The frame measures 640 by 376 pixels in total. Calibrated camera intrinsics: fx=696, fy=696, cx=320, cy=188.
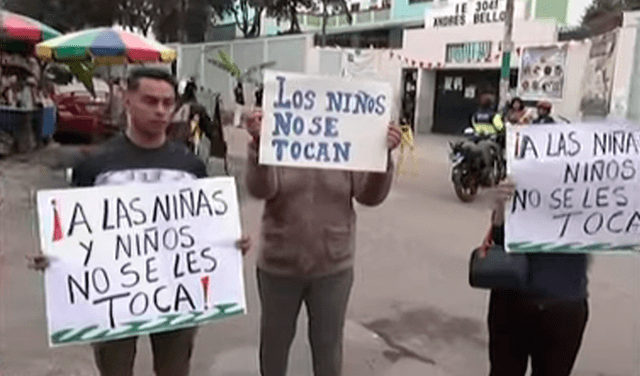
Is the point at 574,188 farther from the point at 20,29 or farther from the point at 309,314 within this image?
the point at 20,29

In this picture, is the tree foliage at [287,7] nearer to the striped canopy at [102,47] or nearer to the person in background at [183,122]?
the striped canopy at [102,47]

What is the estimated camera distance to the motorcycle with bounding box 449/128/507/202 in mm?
9773

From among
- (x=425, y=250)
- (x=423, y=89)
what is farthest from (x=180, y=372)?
(x=423, y=89)

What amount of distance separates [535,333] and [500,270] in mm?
282

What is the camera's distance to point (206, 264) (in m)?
2.59

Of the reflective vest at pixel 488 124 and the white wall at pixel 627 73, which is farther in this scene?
the white wall at pixel 627 73

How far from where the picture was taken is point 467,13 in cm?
2597

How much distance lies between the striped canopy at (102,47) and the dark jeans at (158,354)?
9829mm

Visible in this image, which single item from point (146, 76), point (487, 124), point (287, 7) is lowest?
point (487, 124)

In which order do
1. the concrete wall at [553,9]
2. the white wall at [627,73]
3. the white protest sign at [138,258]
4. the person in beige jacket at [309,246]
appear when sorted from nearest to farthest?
1. the white protest sign at [138,258]
2. the person in beige jacket at [309,246]
3. the white wall at [627,73]
4. the concrete wall at [553,9]

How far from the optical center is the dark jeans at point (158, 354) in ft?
8.62

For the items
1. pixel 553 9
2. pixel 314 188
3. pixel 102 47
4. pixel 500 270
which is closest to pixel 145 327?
pixel 314 188

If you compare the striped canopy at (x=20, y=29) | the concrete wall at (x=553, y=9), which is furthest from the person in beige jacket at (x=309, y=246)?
the concrete wall at (x=553, y=9)

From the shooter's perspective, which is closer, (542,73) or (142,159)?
(142,159)
